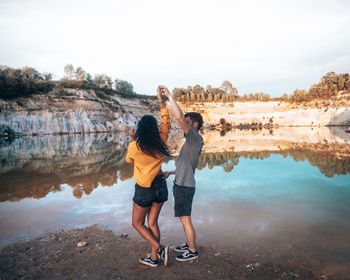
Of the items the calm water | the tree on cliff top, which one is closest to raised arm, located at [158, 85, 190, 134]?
the calm water

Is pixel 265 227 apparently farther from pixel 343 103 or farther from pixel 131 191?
pixel 343 103

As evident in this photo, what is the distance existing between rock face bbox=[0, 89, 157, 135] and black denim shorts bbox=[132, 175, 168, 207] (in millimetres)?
58980

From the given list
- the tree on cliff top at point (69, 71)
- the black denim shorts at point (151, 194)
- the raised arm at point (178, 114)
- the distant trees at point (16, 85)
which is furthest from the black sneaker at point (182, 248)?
the tree on cliff top at point (69, 71)

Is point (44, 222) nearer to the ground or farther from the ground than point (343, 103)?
nearer to the ground

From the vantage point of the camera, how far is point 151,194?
17.7 feet

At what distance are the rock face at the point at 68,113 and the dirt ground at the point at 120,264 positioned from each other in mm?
57509

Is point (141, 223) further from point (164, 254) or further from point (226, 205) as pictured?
point (226, 205)

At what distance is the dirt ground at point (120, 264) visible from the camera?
502 cm

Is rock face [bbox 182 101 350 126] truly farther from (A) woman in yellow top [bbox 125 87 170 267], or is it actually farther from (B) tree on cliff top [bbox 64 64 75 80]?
(A) woman in yellow top [bbox 125 87 170 267]

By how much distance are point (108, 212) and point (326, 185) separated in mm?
8107

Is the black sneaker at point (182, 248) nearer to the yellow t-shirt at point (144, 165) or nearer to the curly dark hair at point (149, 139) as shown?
the yellow t-shirt at point (144, 165)

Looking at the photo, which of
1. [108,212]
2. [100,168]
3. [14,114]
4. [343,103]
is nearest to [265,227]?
[108,212]

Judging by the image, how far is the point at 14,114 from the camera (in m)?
57.9

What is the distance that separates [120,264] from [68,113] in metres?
66.3
